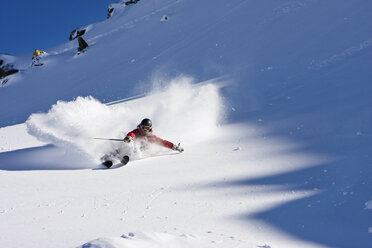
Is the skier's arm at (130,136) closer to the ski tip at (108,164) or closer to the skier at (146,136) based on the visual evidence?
the skier at (146,136)

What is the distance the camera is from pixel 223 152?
17.9ft

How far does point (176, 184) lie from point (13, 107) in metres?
13.1

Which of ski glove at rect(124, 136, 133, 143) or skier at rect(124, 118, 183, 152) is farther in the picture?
skier at rect(124, 118, 183, 152)

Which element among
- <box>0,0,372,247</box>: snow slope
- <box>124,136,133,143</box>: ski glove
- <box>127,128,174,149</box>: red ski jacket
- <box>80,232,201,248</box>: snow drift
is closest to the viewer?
<box>80,232,201,248</box>: snow drift

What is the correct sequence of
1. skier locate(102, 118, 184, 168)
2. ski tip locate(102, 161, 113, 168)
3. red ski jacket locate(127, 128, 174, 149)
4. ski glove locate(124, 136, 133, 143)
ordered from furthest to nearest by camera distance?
red ski jacket locate(127, 128, 174, 149)
skier locate(102, 118, 184, 168)
ski glove locate(124, 136, 133, 143)
ski tip locate(102, 161, 113, 168)

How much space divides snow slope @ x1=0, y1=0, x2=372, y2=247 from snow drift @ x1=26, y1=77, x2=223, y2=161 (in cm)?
3

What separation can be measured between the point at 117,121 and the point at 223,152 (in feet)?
8.21

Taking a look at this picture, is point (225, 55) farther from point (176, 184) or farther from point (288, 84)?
point (176, 184)

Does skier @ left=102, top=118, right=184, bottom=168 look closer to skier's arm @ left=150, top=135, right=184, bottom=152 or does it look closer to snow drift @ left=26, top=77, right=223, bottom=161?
skier's arm @ left=150, top=135, right=184, bottom=152

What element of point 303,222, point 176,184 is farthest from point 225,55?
point 303,222

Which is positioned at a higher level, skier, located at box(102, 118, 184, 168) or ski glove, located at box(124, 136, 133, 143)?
skier, located at box(102, 118, 184, 168)

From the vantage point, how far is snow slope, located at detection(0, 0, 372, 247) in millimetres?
3109

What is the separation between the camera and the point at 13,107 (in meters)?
14.2

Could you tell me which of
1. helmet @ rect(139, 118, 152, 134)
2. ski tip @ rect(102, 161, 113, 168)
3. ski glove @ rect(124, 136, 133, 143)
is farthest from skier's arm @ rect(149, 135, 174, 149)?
ski tip @ rect(102, 161, 113, 168)
